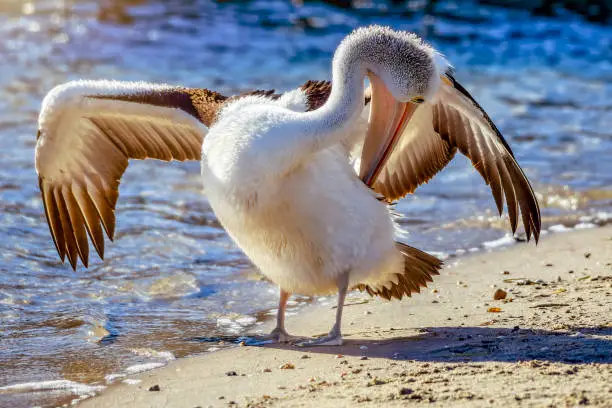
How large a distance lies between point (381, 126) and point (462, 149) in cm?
89

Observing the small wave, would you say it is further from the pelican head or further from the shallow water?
the pelican head

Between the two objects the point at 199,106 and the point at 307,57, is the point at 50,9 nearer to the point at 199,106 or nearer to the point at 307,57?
the point at 307,57

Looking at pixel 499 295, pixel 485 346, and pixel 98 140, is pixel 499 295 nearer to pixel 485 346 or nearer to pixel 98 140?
pixel 485 346

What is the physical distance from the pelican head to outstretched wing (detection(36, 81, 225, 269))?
1170 mm

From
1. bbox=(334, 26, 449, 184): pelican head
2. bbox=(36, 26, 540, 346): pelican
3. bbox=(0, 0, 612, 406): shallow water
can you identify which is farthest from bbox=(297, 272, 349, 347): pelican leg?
bbox=(334, 26, 449, 184): pelican head

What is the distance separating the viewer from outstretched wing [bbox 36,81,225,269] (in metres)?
7.01

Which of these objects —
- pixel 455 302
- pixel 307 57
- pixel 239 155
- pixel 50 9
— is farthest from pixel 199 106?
pixel 50 9

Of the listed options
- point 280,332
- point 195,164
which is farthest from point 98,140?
point 195,164

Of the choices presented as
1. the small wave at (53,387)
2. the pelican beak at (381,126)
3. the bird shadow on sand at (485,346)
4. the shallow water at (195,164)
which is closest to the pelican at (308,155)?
the pelican beak at (381,126)

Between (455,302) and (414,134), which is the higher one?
(414,134)

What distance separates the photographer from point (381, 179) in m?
7.67

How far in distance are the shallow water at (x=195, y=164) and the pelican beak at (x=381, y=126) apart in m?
1.50

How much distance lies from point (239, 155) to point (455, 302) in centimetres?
221

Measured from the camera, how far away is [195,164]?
40.5ft
